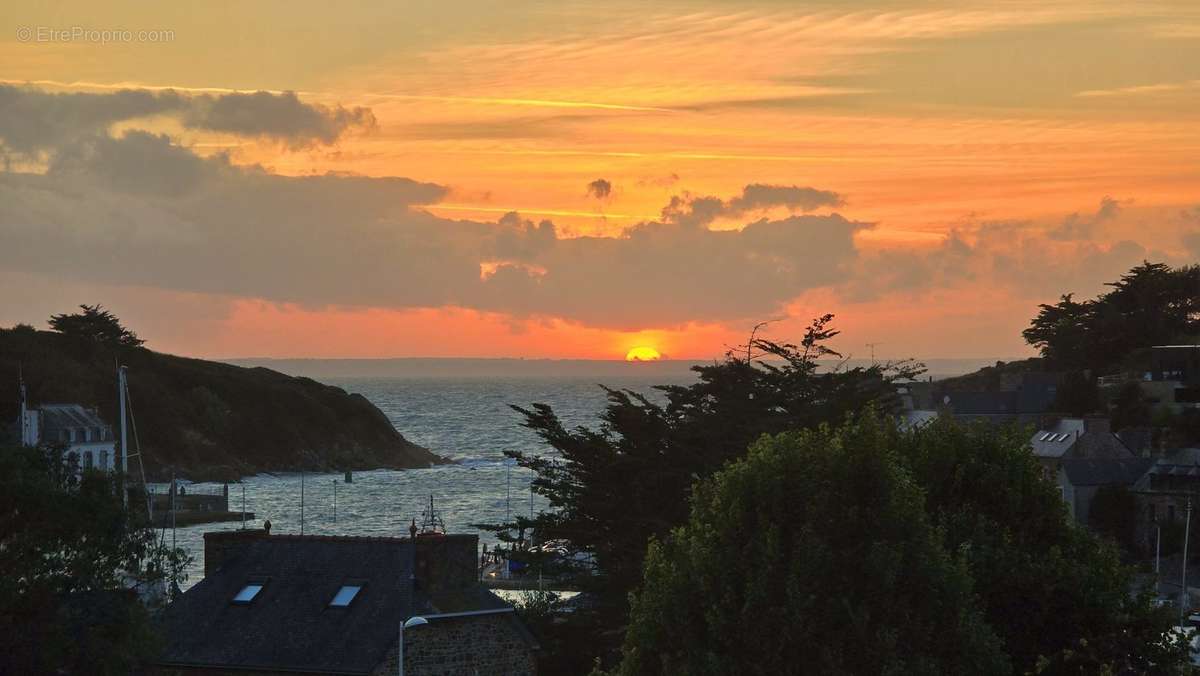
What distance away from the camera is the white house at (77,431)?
390 feet

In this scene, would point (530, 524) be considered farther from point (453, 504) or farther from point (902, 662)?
point (453, 504)

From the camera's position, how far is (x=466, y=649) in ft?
118

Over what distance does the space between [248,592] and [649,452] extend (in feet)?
49.7

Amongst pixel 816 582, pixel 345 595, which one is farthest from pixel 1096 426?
pixel 816 582

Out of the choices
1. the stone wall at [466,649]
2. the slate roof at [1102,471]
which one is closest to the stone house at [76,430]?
the slate roof at [1102,471]

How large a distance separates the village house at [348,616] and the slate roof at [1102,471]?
65363mm

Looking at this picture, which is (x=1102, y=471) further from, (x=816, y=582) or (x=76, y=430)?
(x=76, y=430)

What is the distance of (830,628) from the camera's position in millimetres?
27094

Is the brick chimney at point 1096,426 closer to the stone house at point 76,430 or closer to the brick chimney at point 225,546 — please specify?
the stone house at point 76,430

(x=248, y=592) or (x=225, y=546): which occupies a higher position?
(x=225, y=546)

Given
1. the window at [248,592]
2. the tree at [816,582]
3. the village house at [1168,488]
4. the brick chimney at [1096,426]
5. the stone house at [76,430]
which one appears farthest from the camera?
the stone house at [76,430]

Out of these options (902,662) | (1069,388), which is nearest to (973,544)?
(902,662)

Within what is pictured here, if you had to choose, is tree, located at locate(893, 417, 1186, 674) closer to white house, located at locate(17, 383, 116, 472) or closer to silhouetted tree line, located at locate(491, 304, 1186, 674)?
silhouetted tree line, located at locate(491, 304, 1186, 674)

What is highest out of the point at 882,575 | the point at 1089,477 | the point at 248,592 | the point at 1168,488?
the point at 882,575
